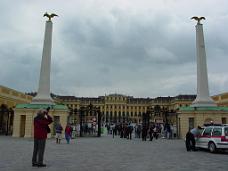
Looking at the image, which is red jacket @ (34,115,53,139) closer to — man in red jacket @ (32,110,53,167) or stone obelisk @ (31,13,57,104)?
man in red jacket @ (32,110,53,167)

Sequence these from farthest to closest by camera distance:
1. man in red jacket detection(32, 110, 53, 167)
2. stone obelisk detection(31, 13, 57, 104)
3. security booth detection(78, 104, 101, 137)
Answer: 1. security booth detection(78, 104, 101, 137)
2. stone obelisk detection(31, 13, 57, 104)
3. man in red jacket detection(32, 110, 53, 167)

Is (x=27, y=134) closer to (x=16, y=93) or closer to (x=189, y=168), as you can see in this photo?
(x=16, y=93)

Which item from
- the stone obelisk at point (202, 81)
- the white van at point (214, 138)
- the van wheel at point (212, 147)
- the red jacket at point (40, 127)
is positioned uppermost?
the stone obelisk at point (202, 81)

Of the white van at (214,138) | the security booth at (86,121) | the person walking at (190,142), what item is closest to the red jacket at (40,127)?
the person walking at (190,142)

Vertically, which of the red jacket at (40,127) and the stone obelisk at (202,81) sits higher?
the stone obelisk at (202,81)

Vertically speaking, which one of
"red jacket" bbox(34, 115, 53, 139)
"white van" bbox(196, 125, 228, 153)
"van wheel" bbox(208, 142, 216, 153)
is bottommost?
"van wheel" bbox(208, 142, 216, 153)

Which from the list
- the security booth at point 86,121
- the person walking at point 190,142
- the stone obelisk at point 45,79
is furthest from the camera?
the security booth at point 86,121

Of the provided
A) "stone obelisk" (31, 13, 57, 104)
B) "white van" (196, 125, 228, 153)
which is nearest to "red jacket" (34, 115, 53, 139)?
"white van" (196, 125, 228, 153)

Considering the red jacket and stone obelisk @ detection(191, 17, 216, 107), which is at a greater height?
stone obelisk @ detection(191, 17, 216, 107)

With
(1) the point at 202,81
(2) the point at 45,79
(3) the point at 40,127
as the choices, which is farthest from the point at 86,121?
(3) the point at 40,127

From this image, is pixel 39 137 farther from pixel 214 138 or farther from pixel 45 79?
pixel 45 79

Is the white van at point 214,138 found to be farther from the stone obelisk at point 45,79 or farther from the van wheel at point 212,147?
the stone obelisk at point 45,79

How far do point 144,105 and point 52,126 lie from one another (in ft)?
470

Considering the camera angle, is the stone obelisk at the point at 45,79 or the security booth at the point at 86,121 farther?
the security booth at the point at 86,121
